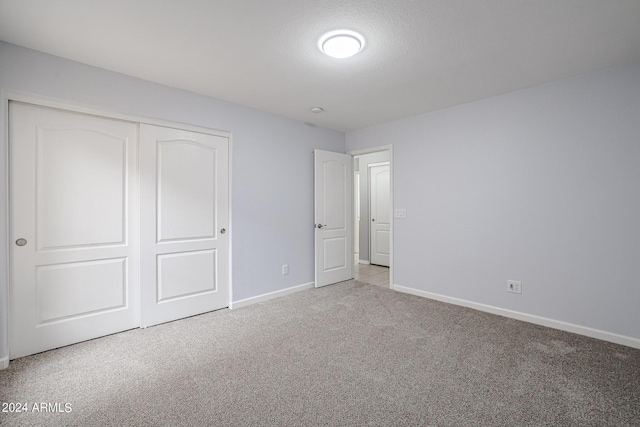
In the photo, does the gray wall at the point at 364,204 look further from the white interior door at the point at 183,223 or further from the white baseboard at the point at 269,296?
the white interior door at the point at 183,223

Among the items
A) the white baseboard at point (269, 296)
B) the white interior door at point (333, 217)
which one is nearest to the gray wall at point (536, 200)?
the white interior door at point (333, 217)

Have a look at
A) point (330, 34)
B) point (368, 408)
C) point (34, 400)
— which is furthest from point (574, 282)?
point (34, 400)

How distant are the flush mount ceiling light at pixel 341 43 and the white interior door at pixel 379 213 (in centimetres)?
395

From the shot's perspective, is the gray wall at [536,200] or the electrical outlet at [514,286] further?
the electrical outlet at [514,286]

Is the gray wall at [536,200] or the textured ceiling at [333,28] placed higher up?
the textured ceiling at [333,28]

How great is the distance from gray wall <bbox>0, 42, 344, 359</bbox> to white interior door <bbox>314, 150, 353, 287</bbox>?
122 mm

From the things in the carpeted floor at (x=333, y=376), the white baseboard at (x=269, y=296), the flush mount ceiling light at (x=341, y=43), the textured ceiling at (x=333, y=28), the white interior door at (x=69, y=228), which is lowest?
the carpeted floor at (x=333, y=376)


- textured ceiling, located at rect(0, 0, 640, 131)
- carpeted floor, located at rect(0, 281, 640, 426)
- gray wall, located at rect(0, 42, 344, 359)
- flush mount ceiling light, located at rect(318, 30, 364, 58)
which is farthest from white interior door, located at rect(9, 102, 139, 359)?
flush mount ceiling light, located at rect(318, 30, 364, 58)

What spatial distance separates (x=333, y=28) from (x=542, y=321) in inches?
131

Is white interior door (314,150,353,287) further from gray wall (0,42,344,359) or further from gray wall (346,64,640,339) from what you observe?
gray wall (346,64,640,339)

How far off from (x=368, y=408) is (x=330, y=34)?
245cm

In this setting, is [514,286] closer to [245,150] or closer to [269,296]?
[269,296]

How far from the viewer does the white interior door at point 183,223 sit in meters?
2.79

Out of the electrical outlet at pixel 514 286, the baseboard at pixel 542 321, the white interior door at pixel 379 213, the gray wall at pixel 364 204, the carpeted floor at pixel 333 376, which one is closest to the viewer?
the carpeted floor at pixel 333 376
